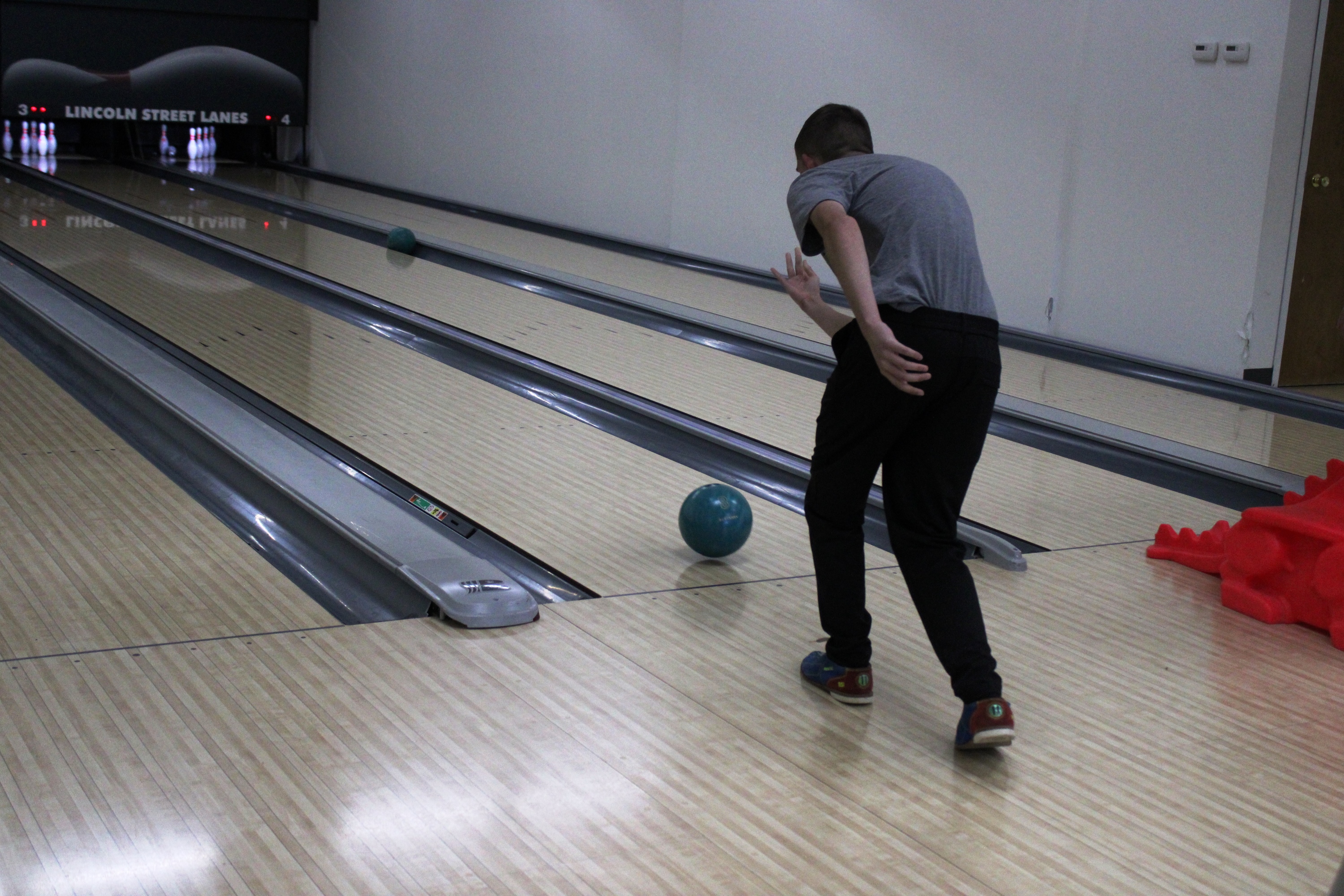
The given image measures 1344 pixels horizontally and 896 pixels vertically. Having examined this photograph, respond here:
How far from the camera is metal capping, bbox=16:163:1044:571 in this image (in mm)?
3174

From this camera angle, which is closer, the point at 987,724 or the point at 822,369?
the point at 987,724

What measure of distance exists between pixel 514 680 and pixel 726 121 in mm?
5750

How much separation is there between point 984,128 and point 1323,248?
150 cm

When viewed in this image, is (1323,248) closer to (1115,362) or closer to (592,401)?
(1115,362)

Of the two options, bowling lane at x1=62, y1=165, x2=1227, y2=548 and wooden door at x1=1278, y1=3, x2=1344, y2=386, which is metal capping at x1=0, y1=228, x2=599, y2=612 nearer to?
bowling lane at x1=62, y1=165, x2=1227, y2=548

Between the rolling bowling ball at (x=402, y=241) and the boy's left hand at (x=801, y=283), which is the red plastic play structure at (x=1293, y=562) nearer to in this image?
the boy's left hand at (x=801, y=283)

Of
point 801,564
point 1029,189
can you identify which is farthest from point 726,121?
point 801,564

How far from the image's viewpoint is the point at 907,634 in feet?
7.68

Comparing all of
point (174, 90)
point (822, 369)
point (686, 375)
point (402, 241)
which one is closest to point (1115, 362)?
point (822, 369)

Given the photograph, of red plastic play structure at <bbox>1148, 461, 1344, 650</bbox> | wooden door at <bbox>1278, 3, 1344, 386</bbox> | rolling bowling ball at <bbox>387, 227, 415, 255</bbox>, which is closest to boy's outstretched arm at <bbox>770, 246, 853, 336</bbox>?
red plastic play structure at <bbox>1148, 461, 1344, 650</bbox>

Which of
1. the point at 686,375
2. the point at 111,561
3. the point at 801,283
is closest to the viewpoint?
the point at 801,283

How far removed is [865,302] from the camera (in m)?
1.74

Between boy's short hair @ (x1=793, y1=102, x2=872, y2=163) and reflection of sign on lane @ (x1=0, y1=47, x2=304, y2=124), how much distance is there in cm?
1061

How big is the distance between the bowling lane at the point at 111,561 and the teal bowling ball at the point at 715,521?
0.72 metres
